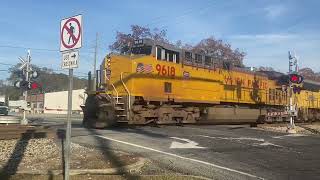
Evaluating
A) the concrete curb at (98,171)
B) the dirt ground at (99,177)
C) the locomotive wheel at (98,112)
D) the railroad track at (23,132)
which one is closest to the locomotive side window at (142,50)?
the locomotive wheel at (98,112)

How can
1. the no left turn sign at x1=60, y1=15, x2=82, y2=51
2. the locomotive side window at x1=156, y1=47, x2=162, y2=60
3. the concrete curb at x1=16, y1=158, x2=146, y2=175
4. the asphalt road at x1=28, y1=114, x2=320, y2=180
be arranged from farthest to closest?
the locomotive side window at x1=156, y1=47, x2=162, y2=60 < the asphalt road at x1=28, y1=114, x2=320, y2=180 < the concrete curb at x1=16, y1=158, x2=146, y2=175 < the no left turn sign at x1=60, y1=15, x2=82, y2=51

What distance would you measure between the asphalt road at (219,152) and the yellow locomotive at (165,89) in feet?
7.57

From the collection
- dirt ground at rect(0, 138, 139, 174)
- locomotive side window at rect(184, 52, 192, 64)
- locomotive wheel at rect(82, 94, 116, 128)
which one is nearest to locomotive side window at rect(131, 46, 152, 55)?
locomotive side window at rect(184, 52, 192, 64)

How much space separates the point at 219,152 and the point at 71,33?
22.8ft

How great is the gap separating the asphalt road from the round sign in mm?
4183

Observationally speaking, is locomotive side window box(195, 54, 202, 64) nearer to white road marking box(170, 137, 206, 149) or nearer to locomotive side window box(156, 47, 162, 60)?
locomotive side window box(156, 47, 162, 60)

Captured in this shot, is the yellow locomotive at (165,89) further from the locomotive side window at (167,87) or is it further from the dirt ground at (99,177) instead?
the dirt ground at (99,177)

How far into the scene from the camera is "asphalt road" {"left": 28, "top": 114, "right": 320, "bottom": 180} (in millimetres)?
10281

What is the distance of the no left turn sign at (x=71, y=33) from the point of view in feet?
23.4

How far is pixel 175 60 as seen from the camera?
20781 millimetres

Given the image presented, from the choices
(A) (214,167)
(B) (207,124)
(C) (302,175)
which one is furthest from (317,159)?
(B) (207,124)

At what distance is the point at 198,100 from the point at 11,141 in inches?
427

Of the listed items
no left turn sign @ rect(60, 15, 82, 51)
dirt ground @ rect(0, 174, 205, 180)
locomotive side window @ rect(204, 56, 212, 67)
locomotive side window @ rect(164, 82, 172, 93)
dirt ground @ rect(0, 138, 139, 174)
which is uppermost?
locomotive side window @ rect(204, 56, 212, 67)

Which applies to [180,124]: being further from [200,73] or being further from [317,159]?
[317,159]
